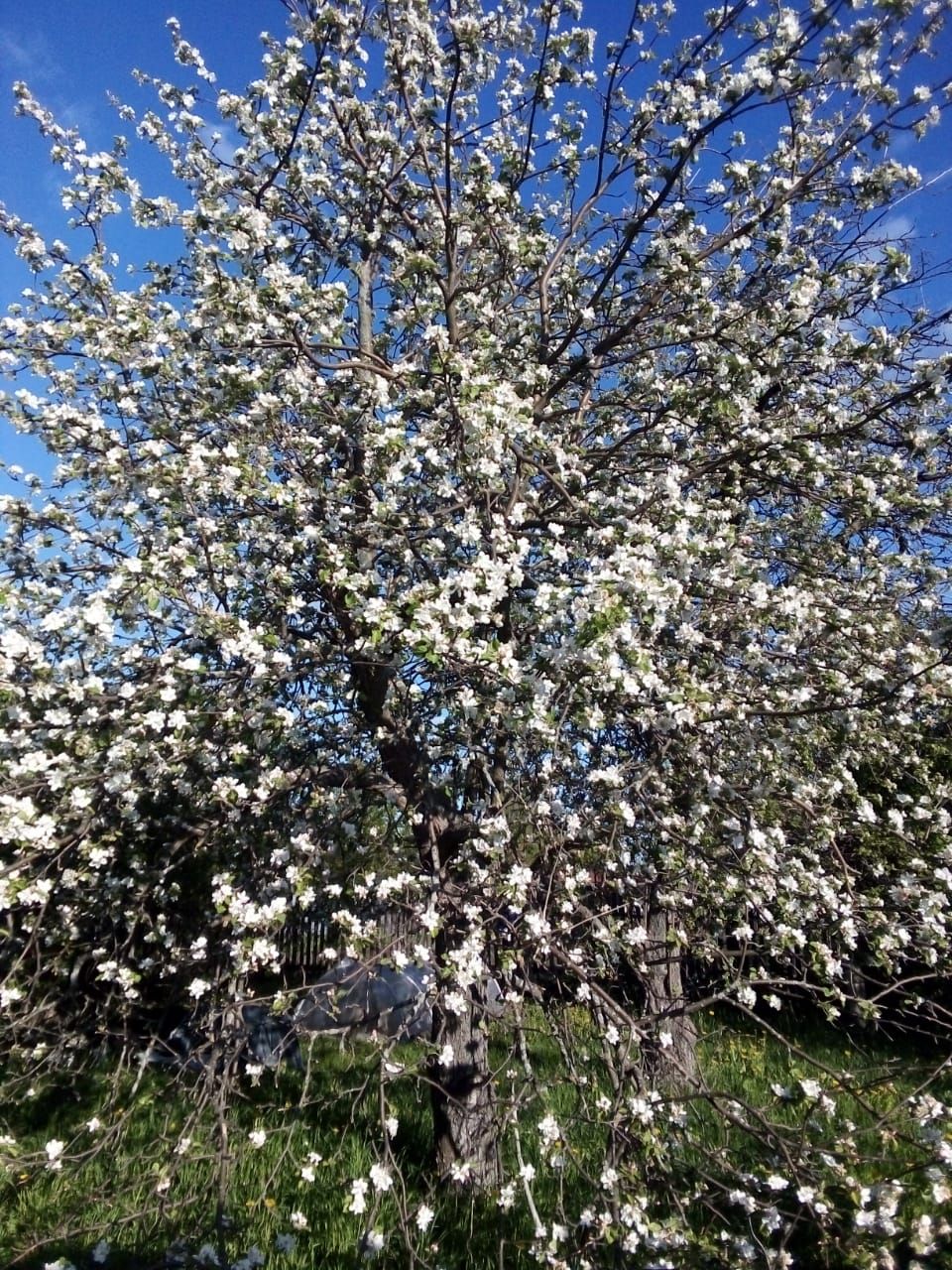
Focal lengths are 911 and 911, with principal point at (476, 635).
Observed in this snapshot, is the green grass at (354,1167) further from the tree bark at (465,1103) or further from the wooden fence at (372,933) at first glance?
the wooden fence at (372,933)

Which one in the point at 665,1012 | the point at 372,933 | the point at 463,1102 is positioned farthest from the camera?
the point at 463,1102

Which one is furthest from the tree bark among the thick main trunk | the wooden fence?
the wooden fence

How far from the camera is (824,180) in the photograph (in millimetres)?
5230

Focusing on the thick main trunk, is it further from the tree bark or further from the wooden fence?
the wooden fence

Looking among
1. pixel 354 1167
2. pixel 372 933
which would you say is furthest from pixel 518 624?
pixel 354 1167

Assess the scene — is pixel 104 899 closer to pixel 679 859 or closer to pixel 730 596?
pixel 679 859

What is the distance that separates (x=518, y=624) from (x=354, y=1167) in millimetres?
3002

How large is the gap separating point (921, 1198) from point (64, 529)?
16.2 feet

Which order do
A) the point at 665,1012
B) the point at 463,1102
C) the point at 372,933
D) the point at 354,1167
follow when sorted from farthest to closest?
the point at 354,1167
the point at 463,1102
the point at 372,933
the point at 665,1012

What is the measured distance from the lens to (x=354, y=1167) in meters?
4.79

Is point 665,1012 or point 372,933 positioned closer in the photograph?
point 665,1012

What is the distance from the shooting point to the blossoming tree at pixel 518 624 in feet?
11.8

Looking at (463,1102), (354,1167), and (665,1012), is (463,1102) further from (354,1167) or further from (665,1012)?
(665,1012)

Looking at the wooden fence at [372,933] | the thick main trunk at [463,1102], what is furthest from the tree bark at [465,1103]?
the wooden fence at [372,933]
